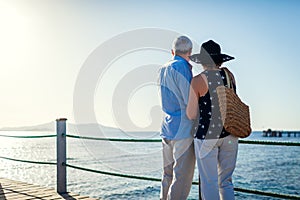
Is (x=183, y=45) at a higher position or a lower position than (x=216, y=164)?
higher

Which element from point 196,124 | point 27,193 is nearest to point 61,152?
point 27,193

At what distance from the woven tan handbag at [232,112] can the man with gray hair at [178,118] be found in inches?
11.2

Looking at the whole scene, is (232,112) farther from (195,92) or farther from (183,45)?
(183,45)

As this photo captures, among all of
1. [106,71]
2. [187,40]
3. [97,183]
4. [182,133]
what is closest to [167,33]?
[187,40]

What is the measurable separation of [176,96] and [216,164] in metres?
0.58

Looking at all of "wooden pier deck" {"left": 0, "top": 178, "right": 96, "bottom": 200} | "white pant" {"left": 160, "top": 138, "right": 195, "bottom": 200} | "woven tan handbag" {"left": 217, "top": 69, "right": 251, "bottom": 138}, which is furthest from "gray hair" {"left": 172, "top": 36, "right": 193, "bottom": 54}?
"wooden pier deck" {"left": 0, "top": 178, "right": 96, "bottom": 200}

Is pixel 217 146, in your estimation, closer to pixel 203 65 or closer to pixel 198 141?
pixel 198 141

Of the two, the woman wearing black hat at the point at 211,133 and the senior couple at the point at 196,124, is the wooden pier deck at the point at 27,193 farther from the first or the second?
the woman wearing black hat at the point at 211,133

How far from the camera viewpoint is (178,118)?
9.04 feet

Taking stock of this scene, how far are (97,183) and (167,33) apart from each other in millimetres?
13753

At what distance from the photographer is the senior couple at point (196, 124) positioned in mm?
2547

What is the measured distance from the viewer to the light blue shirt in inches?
106

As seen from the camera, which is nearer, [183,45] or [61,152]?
[183,45]

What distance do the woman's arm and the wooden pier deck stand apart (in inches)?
77.5
